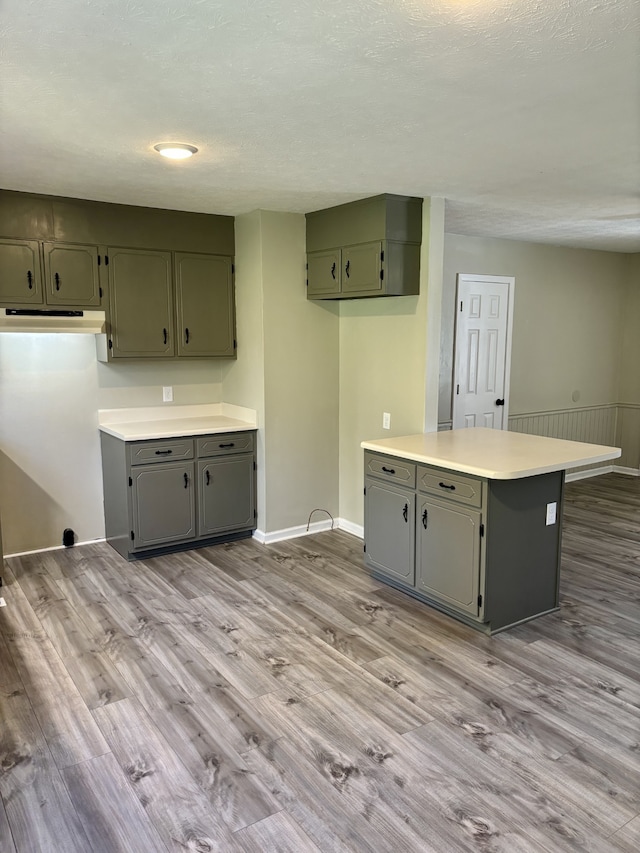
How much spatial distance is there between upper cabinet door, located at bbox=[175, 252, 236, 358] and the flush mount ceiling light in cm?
169

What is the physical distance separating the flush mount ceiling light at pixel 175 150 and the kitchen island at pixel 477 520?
6.51ft

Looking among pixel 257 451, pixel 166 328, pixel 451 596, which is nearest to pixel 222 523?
pixel 257 451

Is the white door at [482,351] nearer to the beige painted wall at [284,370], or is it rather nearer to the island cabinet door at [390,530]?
the beige painted wall at [284,370]

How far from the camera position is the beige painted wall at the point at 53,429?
448 cm

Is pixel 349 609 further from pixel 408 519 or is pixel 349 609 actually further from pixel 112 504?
pixel 112 504

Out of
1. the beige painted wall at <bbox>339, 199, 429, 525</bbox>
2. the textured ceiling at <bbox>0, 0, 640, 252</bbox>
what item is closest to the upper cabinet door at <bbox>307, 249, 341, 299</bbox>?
the beige painted wall at <bbox>339, 199, 429, 525</bbox>

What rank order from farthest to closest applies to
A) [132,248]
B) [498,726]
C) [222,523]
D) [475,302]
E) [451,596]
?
1. [475,302]
2. [222,523]
3. [132,248]
4. [451,596]
5. [498,726]

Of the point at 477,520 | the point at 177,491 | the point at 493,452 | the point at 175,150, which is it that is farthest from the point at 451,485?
the point at 175,150

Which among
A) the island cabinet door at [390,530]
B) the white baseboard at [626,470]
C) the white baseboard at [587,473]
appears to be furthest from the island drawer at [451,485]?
the white baseboard at [626,470]

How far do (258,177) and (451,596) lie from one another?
2.62 m

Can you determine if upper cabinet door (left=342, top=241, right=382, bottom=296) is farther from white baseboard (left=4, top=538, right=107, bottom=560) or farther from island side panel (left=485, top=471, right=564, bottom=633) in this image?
white baseboard (left=4, top=538, right=107, bottom=560)

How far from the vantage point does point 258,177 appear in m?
3.64

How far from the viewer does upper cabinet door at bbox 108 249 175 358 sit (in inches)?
179

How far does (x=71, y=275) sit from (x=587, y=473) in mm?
5778
